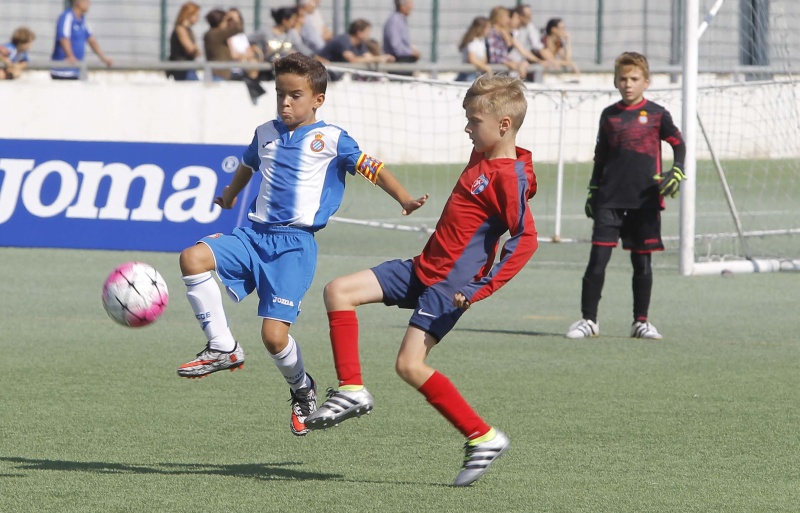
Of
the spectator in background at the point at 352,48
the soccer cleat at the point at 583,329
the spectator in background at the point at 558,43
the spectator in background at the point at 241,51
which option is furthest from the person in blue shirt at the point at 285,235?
the spectator in background at the point at 558,43

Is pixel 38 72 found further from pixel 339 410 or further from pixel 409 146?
pixel 339 410

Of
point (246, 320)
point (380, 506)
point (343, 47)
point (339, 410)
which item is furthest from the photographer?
point (343, 47)

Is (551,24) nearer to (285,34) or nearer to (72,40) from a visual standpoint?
(285,34)

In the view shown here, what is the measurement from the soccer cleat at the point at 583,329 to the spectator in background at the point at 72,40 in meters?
12.7

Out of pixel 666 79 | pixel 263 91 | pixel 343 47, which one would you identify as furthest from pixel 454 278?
pixel 666 79

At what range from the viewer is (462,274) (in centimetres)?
545

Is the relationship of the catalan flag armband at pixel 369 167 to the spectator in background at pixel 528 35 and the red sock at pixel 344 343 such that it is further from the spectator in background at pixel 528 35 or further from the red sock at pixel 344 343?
the spectator in background at pixel 528 35

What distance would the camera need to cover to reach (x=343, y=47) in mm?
20328

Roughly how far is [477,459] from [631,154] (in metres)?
4.31

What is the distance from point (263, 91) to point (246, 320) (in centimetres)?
953

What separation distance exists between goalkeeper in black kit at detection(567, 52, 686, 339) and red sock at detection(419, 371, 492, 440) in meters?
3.86

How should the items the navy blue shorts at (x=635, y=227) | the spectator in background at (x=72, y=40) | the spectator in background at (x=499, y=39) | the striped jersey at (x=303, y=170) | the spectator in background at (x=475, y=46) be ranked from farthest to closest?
the spectator in background at (x=475, y=46)
the spectator in background at (x=499, y=39)
the spectator in background at (x=72, y=40)
the navy blue shorts at (x=635, y=227)
the striped jersey at (x=303, y=170)

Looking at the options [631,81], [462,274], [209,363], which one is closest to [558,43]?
[631,81]

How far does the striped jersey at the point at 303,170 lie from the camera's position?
6.18 meters
